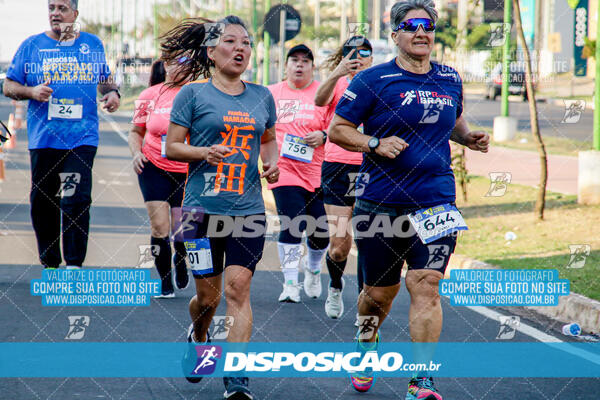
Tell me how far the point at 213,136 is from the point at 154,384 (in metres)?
1.40

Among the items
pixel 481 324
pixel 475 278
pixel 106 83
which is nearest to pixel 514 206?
pixel 475 278

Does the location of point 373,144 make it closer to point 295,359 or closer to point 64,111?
point 295,359

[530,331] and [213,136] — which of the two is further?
[530,331]

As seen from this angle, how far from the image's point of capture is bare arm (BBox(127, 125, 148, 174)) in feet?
24.4

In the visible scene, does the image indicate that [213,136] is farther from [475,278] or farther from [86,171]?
[475,278]

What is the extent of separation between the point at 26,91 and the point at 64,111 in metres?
0.32

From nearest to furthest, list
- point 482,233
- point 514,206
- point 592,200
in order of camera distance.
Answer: point 482,233 < point 592,200 < point 514,206

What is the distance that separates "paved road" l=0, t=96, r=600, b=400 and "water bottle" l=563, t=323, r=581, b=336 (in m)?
0.07

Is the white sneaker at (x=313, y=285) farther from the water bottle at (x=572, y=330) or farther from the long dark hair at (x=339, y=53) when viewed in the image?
the water bottle at (x=572, y=330)

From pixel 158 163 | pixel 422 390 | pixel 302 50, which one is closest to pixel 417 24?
pixel 422 390

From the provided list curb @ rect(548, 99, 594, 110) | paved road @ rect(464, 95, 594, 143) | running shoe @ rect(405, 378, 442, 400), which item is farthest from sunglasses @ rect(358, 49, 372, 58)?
curb @ rect(548, 99, 594, 110)

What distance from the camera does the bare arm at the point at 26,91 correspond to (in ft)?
24.3

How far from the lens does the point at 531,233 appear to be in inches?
437

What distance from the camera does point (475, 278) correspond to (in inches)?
349
